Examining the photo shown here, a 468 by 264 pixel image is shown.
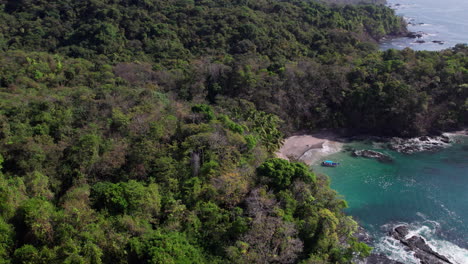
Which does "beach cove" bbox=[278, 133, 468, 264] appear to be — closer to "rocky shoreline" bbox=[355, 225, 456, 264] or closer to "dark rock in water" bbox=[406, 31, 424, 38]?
"rocky shoreline" bbox=[355, 225, 456, 264]

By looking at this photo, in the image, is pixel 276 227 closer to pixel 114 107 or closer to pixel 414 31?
pixel 114 107

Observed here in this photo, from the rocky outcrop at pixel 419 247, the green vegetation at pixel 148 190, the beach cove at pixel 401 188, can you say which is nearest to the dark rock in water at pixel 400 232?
the rocky outcrop at pixel 419 247

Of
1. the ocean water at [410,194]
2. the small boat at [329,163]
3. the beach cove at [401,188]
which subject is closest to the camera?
the ocean water at [410,194]

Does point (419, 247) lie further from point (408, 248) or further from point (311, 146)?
point (311, 146)

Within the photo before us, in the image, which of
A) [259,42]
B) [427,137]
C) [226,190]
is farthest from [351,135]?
[226,190]

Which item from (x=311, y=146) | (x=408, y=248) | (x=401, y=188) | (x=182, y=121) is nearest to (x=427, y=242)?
(x=408, y=248)

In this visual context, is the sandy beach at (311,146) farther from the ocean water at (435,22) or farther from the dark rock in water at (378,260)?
the ocean water at (435,22)

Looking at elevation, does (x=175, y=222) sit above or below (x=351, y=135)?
above
